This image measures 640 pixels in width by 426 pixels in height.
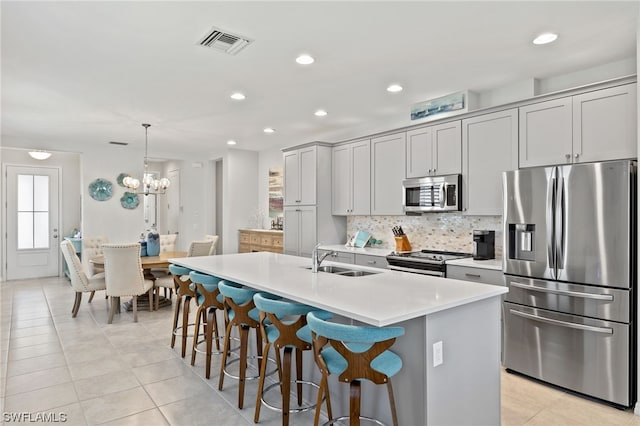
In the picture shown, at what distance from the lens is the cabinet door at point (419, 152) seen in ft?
14.5

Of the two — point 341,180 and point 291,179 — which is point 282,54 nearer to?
point 341,180

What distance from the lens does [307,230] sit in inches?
227

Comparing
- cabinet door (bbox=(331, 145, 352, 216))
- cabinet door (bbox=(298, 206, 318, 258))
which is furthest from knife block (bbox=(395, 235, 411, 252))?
cabinet door (bbox=(298, 206, 318, 258))

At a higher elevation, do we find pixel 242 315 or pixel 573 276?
pixel 573 276

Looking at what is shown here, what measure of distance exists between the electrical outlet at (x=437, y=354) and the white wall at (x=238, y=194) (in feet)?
20.5

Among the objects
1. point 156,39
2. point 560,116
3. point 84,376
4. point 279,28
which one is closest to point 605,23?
point 560,116

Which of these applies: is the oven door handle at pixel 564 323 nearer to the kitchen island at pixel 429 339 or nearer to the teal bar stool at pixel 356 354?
the kitchen island at pixel 429 339

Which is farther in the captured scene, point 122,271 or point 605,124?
point 122,271

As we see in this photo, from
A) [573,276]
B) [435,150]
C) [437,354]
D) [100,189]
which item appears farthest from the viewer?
[100,189]

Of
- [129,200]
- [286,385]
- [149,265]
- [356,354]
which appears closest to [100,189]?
[129,200]

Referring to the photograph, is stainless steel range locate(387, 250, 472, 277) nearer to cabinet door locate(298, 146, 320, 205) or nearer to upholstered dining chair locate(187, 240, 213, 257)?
cabinet door locate(298, 146, 320, 205)

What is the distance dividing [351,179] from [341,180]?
8.7 inches

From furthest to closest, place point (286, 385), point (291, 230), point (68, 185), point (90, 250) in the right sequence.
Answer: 1. point (68, 185)
2. point (291, 230)
3. point (90, 250)
4. point (286, 385)

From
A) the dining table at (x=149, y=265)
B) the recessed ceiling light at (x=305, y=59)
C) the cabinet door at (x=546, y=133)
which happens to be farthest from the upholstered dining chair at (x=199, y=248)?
the cabinet door at (x=546, y=133)
